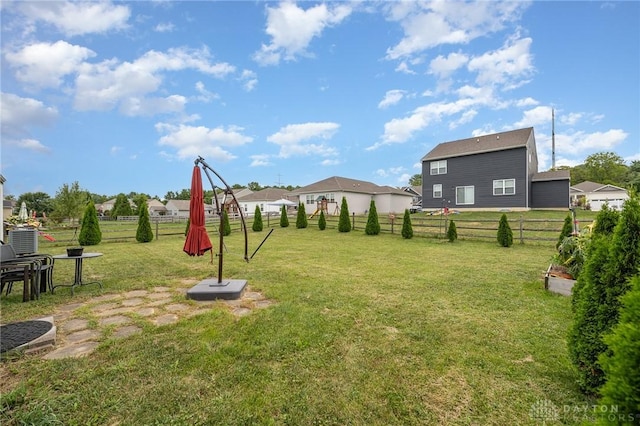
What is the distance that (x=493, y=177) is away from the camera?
1962cm

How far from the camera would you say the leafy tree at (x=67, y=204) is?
26789mm

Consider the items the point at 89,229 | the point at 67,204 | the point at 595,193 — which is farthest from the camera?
the point at 595,193

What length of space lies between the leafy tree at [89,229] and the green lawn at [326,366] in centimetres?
793

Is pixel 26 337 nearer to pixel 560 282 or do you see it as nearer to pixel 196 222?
pixel 196 222

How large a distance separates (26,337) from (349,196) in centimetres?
2493

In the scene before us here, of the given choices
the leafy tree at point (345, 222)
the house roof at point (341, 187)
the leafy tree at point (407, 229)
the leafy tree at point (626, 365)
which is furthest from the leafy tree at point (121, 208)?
the leafy tree at point (626, 365)

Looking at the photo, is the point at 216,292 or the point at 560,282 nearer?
the point at 216,292

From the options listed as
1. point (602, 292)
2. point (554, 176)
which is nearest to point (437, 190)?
point (554, 176)

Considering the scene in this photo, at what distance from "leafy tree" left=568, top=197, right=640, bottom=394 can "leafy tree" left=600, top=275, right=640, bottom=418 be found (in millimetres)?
1106

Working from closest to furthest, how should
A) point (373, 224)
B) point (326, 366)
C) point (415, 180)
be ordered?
point (326, 366) → point (373, 224) → point (415, 180)

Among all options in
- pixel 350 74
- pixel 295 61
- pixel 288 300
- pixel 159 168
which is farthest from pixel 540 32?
pixel 159 168

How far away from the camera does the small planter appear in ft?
13.9

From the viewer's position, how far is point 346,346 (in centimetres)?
275

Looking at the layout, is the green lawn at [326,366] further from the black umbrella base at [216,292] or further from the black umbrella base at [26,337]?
the black umbrella base at [216,292]
